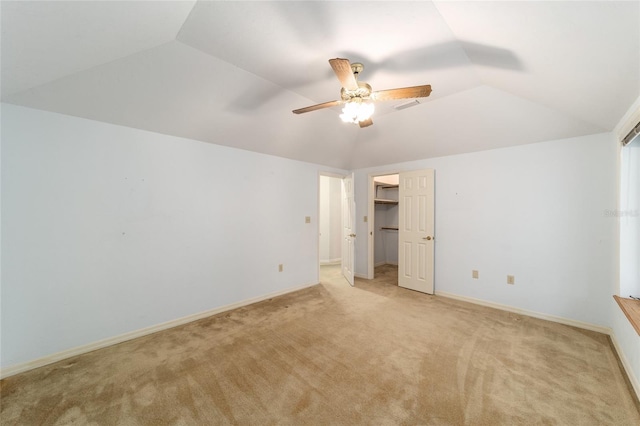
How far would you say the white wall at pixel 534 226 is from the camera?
2.68 meters

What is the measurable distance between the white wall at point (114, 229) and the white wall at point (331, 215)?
2855 mm

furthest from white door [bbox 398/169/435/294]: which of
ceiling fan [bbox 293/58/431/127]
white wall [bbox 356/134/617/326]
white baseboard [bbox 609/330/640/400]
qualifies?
ceiling fan [bbox 293/58/431/127]

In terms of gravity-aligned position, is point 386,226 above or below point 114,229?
below

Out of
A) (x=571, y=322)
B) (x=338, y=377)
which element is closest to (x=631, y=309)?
(x=571, y=322)

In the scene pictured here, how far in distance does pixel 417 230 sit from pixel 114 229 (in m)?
4.20

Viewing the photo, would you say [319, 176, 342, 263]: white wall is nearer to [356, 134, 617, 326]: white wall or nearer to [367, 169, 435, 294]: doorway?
[367, 169, 435, 294]: doorway

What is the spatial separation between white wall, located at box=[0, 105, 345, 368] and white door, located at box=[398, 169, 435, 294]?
8.01 feet

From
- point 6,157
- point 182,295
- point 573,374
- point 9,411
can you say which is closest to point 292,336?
point 182,295

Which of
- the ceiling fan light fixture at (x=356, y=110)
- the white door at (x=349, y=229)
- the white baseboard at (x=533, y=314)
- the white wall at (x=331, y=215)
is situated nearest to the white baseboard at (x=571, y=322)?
the white baseboard at (x=533, y=314)

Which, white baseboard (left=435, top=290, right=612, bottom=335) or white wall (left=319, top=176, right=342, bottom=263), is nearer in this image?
white baseboard (left=435, top=290, right=612, bottom=335)

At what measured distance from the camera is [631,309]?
187cm

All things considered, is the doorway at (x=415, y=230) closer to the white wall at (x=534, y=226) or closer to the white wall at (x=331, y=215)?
the white wall at (x=534, y=226)

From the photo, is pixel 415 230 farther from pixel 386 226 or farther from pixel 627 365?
pixel 627 365

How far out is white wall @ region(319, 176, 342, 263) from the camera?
641cm
